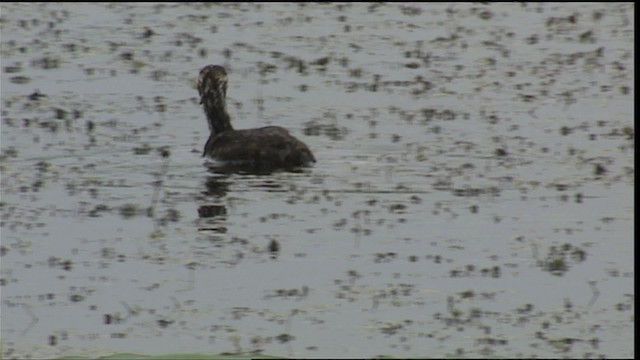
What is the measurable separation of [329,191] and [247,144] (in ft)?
6.41

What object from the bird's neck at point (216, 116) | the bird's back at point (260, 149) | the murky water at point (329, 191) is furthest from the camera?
the bird's neck at point (216, 116)

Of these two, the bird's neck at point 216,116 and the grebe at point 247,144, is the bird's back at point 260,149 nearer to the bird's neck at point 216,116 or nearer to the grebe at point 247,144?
the grebe at point 247,144

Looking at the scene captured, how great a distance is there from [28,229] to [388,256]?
3.03 meters

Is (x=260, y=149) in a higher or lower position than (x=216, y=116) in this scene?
lower

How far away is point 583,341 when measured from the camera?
41.4 ft

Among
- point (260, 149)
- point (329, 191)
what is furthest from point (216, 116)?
point (329, 191)

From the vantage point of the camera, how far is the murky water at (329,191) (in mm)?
13070

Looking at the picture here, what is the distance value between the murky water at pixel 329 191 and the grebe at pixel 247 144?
0.72ft

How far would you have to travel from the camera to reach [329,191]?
18.0 m

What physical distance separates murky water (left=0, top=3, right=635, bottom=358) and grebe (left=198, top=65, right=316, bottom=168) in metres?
0.22

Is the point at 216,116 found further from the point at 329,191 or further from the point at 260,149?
the point at 329,191

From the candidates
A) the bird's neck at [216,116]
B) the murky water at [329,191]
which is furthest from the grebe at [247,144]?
the murky water at [329,191]

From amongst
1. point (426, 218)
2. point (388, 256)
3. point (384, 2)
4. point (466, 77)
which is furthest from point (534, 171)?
point (384, 2)

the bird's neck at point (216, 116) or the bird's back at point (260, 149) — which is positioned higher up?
the bird's neck at point (216, 116)
